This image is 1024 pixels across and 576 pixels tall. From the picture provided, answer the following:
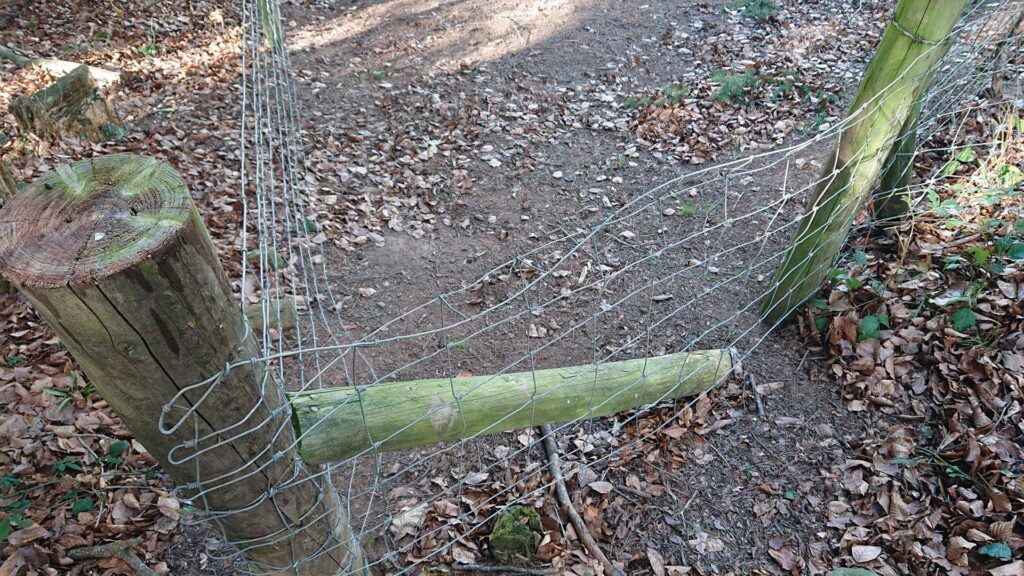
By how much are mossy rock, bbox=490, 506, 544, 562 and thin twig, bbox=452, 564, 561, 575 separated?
5 cm

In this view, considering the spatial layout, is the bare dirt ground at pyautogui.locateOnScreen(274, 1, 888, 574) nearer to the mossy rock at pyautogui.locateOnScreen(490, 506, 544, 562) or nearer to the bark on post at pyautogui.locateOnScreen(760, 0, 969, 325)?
the mossy rock at pyautogui.locateOnScreen(490, 506, 544, 562)

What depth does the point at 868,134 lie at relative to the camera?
10.5ft

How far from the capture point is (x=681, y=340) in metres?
4.31

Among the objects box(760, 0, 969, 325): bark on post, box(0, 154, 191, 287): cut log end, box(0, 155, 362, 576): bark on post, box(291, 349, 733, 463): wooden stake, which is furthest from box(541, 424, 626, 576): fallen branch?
box(0, 154, 191, 287): cut log end

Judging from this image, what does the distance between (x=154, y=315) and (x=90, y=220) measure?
274 mm

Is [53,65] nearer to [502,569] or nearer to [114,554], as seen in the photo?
[114,554]

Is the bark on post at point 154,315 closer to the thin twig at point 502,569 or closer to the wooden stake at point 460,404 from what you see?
the wooden stake at point 460,404

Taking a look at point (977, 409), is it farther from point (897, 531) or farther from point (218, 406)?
point (218, 406)

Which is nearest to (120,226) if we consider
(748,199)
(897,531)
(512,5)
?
(897,531)

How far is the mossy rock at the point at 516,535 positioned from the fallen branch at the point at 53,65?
→ 667cm

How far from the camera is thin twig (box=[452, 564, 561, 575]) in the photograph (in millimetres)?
3033

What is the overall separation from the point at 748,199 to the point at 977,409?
115 inches

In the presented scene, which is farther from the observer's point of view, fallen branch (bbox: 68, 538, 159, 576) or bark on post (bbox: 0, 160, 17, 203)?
bark on post (bbox: 0, 160, 17, 203)

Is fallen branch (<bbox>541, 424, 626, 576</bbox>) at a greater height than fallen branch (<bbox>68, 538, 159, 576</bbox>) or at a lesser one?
lesser
